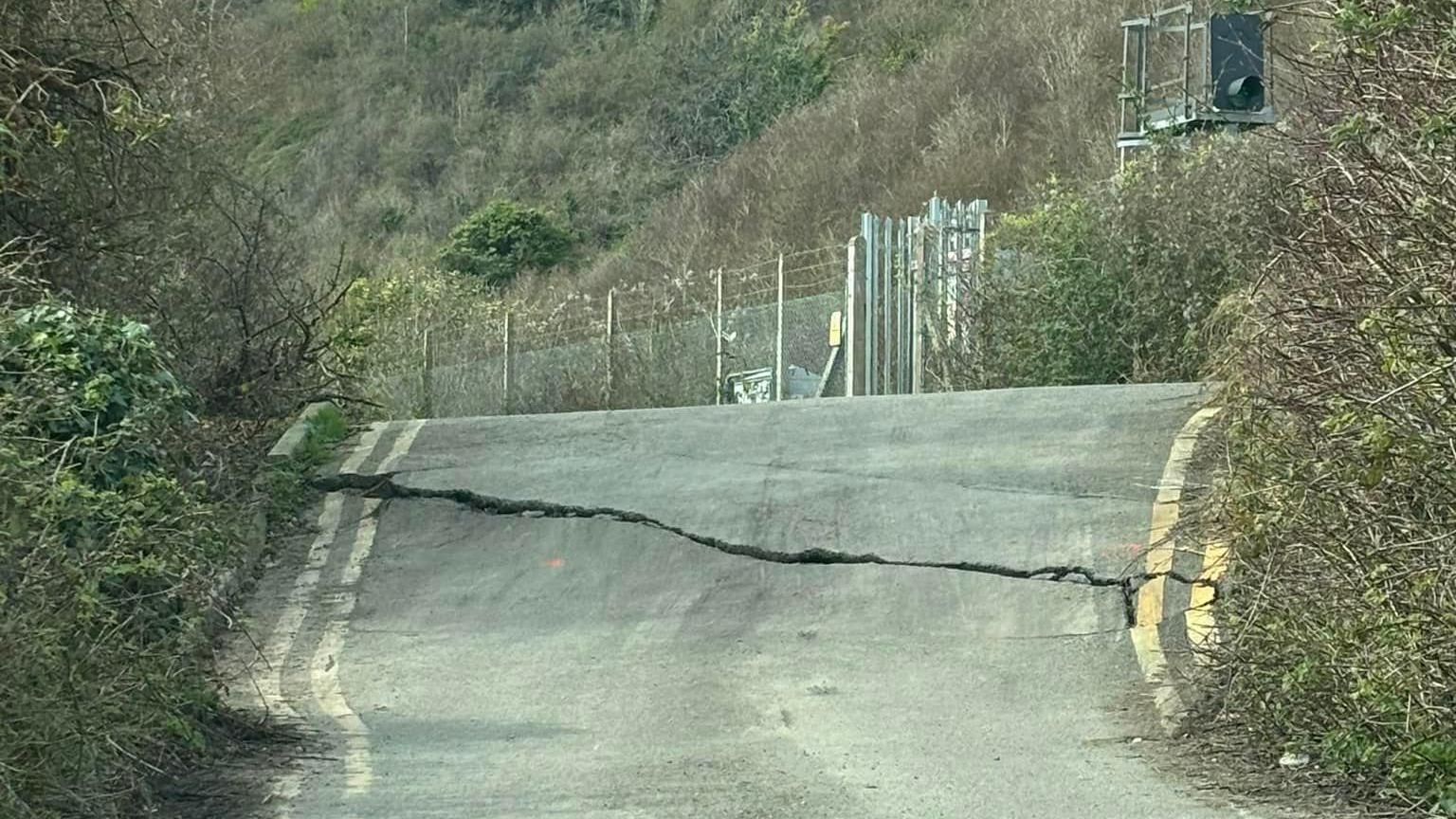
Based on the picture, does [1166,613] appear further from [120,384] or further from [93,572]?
[93,572]

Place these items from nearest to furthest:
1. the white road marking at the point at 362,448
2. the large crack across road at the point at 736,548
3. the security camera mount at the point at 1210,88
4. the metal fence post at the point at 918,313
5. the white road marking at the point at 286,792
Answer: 1. the white road marking at the point at 286,792
2. the large crack across road at the point at 736,548
3. the white road marking at the point at 362,448
4. the security camera mount at the point at 1210,88
5. the metal fence post at the point at 918,313

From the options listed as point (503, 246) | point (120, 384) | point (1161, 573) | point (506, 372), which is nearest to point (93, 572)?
point (120, 384)

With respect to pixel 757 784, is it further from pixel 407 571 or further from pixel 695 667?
pixel 407 571

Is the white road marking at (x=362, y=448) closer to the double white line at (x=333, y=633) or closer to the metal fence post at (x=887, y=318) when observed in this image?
the double white line at (x=333, y=633)

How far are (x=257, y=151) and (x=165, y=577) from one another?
5387 centimetres

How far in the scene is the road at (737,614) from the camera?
7.76 m

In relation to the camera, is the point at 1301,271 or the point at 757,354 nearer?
the point at 1301,271

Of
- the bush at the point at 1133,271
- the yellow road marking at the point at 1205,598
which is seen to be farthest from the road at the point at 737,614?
the bush at the point at 1133,271

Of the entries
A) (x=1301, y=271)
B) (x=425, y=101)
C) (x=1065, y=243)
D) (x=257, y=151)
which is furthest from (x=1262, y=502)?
(x=425, y=101)

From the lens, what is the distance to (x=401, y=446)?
1404cm

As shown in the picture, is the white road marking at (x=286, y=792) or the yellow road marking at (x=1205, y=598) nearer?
the white road marking at (x=286, y=792)

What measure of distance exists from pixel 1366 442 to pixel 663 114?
166 ft

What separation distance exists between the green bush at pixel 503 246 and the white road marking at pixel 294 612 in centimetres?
3572

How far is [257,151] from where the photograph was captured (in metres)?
59.7
